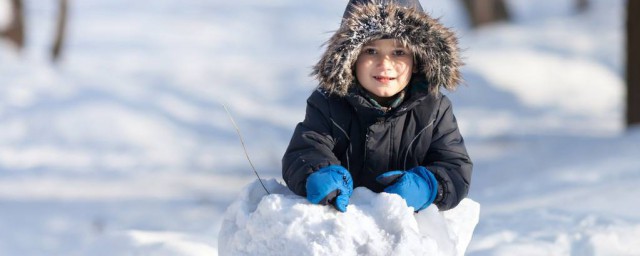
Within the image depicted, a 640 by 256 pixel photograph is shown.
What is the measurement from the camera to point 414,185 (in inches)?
146

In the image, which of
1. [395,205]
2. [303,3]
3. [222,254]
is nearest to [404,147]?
[395,205]

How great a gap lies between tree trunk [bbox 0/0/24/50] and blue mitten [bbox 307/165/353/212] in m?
15.9

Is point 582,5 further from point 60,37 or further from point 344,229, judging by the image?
point 344,229

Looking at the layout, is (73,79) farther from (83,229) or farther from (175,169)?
(83,229)

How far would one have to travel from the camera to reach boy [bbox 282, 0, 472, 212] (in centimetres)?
388

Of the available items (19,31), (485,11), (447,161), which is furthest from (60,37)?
(447,161)

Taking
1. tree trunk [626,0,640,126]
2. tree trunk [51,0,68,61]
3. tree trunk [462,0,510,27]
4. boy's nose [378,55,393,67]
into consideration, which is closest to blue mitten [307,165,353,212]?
boy's nose [378,55,393,67]

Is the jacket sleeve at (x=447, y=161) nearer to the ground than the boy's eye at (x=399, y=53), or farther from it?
nearer to the ground

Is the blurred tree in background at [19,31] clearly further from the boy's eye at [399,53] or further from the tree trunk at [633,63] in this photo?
the boy's eye at [399,53]

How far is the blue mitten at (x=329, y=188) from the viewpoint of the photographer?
3.59 m

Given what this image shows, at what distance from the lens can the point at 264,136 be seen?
14.9 metres

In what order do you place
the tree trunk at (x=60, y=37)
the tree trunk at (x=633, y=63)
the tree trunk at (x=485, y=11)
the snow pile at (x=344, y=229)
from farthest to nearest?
the tree trunk at (x=485, y=11)
the tree trunk at (x=60, y=37)
the tree trunk at (x=633, y=63)
the snow pile at (x=344, y=229)

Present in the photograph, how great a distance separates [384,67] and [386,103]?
0.54 ft

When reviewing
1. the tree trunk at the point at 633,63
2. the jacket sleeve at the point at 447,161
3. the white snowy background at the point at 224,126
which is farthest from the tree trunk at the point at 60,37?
the jacket sleeve at the point at 447,161
